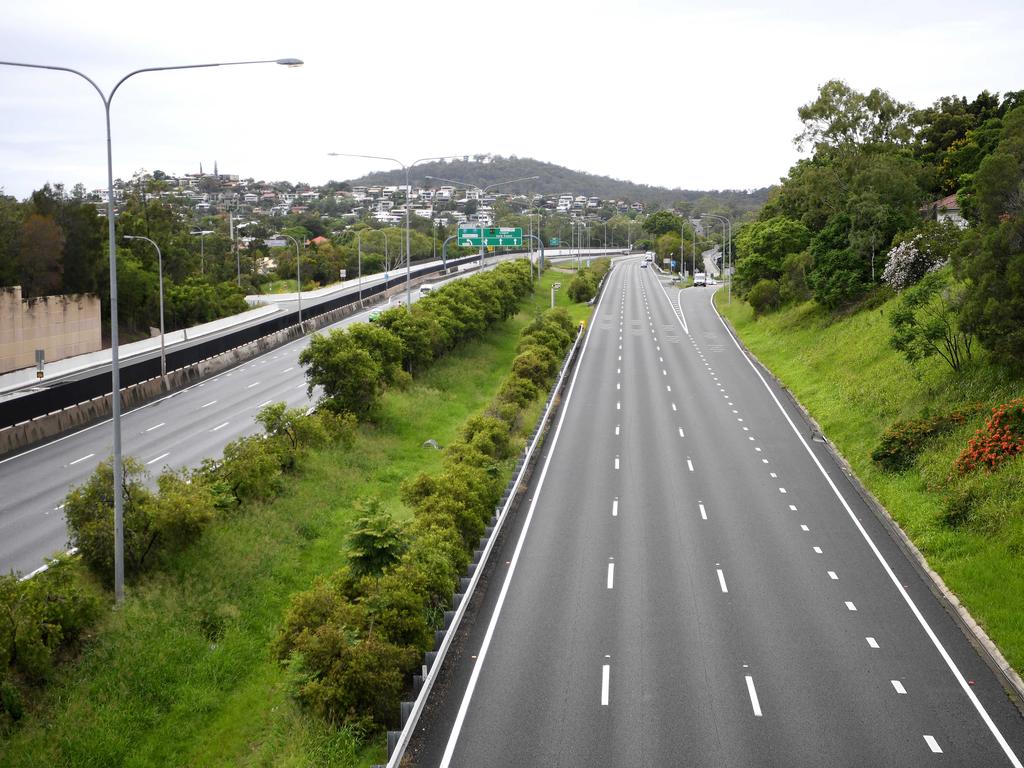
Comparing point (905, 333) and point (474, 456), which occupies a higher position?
point (905, 333)

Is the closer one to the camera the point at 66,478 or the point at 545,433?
the point at 66,478

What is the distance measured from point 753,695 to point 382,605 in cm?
730

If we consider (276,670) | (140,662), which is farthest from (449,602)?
(140,662)

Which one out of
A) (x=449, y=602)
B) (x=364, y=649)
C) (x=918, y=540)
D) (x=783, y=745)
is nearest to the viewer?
(x=783, y=745)

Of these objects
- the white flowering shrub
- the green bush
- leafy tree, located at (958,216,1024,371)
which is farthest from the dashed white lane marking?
the white flowering shrub

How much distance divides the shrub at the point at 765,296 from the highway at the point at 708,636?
34.0m

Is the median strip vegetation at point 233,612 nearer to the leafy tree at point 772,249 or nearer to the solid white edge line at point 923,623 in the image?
the solid white edge line at point 923,623

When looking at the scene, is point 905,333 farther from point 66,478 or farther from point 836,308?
point 66,478

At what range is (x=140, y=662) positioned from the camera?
20.1 metres

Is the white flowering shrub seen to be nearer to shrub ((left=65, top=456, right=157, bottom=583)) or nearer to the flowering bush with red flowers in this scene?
the flowering bush with red flowers

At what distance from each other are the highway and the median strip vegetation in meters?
1.76

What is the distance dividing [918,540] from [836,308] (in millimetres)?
35482

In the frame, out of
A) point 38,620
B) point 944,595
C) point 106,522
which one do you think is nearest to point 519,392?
point 944,595

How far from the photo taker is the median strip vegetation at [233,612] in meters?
17.5
